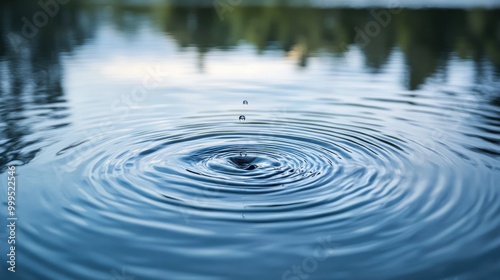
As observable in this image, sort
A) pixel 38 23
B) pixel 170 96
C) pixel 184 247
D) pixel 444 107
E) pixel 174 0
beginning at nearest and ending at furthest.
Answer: pixel 184 247 < pixel 444 107 < pixel 170 96 < pixel 38 23 < pixel 174 0

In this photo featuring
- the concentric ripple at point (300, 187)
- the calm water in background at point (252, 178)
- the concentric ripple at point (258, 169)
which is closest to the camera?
the calm water in background at point (252, 178)

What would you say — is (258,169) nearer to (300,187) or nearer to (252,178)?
(252,178)

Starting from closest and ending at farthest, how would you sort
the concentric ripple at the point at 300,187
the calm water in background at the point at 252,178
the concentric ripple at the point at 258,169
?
the calm water in background at the point at 252,178, the concentric ripple at the point at 300,187, the concentric ripple at the point at 258,169

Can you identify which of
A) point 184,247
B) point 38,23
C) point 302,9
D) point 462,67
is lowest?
point 184,247

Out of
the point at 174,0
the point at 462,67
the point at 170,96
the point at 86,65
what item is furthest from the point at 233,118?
the point at 174,0

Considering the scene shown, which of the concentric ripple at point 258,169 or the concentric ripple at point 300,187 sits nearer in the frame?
the concentric ripple at point 300,187

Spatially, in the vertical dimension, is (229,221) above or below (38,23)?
below

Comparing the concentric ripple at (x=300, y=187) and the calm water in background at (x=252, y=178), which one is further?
the concentric ripple at (x=300, y=187)

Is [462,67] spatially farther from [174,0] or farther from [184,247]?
[174,0]
